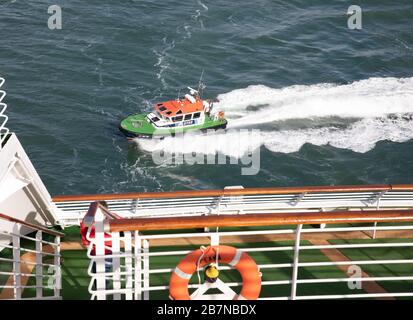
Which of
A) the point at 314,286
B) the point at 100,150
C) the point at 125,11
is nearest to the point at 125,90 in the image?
the point at 100,150

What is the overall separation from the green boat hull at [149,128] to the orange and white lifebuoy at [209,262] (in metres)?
26.8

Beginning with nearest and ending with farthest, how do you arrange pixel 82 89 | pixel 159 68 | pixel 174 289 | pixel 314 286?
pixel 174 289 < pixel 314 286 < pixel 82 89 < pixel 159 68

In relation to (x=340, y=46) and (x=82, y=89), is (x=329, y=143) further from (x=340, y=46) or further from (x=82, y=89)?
(x=82, y=89)

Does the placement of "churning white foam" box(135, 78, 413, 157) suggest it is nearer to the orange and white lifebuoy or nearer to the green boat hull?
the green boat hull

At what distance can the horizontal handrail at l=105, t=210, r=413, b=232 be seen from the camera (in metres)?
4.90

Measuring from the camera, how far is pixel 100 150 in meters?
31.2

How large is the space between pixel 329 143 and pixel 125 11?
1697 centimetres

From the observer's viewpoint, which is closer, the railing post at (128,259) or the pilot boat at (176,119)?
the railing post at (128,259)

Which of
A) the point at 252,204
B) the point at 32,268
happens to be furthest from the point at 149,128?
the point at 32,268

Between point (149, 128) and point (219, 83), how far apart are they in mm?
5654

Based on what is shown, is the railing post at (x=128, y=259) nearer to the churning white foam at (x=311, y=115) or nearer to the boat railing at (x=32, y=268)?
the boat railing at (x=32, y=268)

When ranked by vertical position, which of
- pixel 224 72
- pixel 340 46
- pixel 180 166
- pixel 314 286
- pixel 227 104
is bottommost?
pixel 314 286

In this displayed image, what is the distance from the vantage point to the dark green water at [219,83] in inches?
1185

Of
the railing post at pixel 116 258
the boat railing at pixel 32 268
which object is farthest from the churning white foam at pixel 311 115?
the railing post at pixel 116 258
